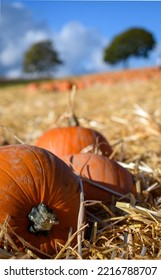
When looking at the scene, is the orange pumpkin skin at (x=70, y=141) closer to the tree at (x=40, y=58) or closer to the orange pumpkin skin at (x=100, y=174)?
the orange pumpkin skin at (x=100, y=174)

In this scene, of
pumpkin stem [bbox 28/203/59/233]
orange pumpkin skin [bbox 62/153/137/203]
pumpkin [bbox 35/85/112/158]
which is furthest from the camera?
pumpkin [bbox 35/85/112/158]

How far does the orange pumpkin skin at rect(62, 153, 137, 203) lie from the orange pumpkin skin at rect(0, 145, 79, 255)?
0.35m

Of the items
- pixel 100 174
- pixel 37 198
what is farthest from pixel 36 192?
pixel 100 174

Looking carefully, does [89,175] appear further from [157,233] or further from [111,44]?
[111,44]

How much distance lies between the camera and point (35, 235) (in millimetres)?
1726

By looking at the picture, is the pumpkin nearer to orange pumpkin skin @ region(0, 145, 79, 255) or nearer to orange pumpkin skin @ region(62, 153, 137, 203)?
orange pumpkin skin @ region(62, 153, 137, 203)

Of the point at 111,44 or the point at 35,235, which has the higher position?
the point at 111,44

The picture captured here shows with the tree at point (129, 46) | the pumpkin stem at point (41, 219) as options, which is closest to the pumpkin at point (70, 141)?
the pumpkin stem at point (41, 219)

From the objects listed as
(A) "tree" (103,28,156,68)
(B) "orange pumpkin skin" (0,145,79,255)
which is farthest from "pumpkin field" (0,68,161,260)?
(A) "tree" (103,28,156,68)

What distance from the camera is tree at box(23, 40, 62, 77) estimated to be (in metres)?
51.8

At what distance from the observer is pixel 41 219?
1.67 meters

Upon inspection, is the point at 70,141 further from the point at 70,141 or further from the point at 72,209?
the point at 72,209
